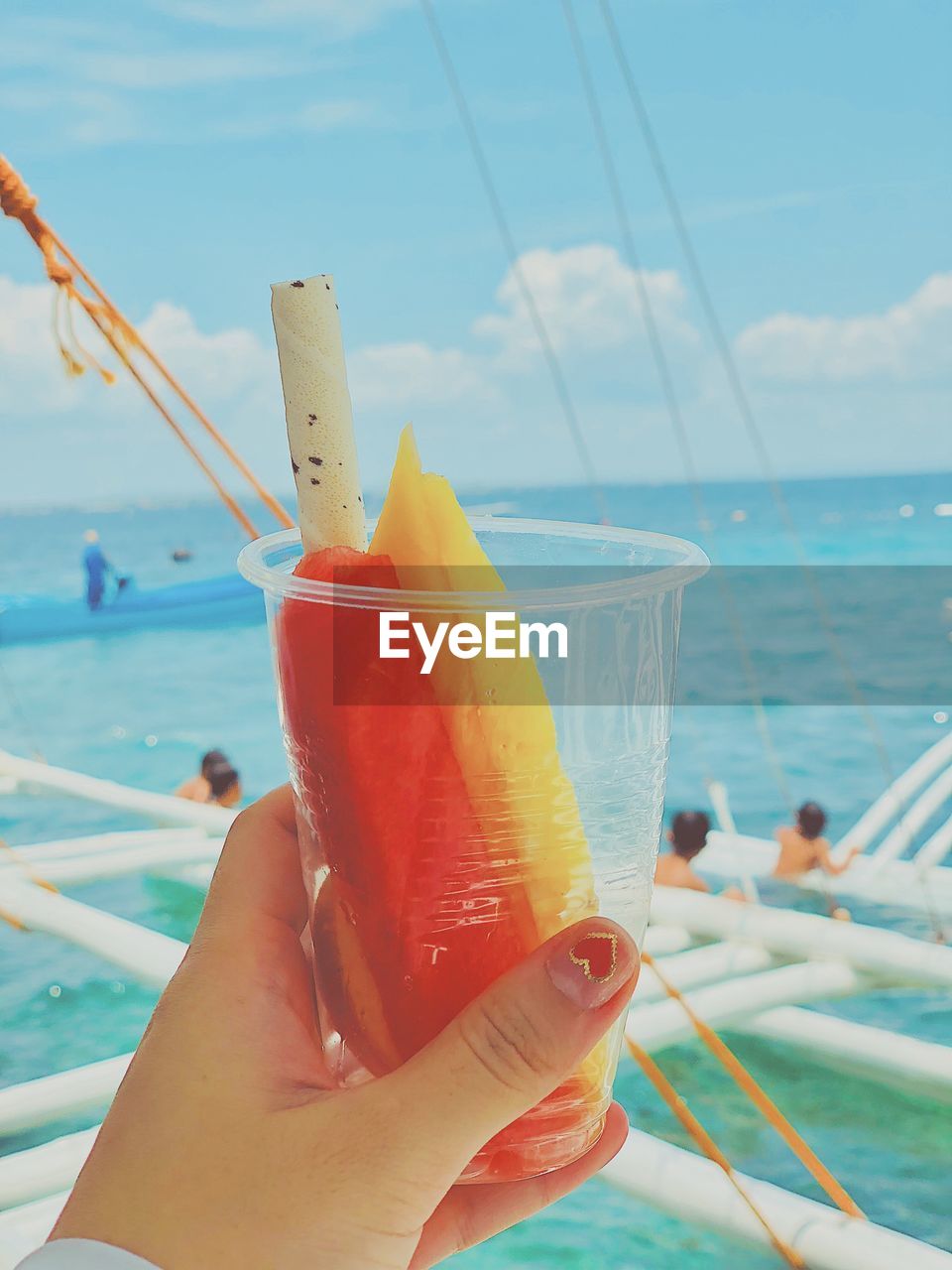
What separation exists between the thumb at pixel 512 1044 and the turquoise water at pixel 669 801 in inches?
49.1

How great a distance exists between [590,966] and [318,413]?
11.9 inches

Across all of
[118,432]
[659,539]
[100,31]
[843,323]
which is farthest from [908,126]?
[659,539]

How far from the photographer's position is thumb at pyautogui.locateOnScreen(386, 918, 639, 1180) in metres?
0.56

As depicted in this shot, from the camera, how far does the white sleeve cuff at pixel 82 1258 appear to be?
1.79ft

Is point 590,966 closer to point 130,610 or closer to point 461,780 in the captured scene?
point 461,780

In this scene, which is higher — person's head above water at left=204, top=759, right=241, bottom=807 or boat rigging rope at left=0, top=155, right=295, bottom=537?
boat rigging rope at left=0, top=155, right=295, bottom=537

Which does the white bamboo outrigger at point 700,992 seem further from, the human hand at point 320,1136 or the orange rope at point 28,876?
the human hand at point 320,1136

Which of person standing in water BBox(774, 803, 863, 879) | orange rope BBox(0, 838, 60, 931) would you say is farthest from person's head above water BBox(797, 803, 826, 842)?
orange rope BBox(0, 838, 60, 931)

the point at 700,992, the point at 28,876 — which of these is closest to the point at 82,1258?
the point at 700,992

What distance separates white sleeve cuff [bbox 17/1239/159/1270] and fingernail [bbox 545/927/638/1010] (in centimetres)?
23

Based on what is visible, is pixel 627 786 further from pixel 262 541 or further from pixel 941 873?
pixel 941 873

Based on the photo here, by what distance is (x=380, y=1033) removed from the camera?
63cm

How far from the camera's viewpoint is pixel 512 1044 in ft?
1.84

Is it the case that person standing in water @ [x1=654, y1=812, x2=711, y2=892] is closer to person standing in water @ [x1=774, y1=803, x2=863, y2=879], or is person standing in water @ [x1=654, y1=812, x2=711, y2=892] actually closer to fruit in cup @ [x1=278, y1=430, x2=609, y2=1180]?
person standing in water @ [x1=774, y1=803, x2=863, y2=879]
